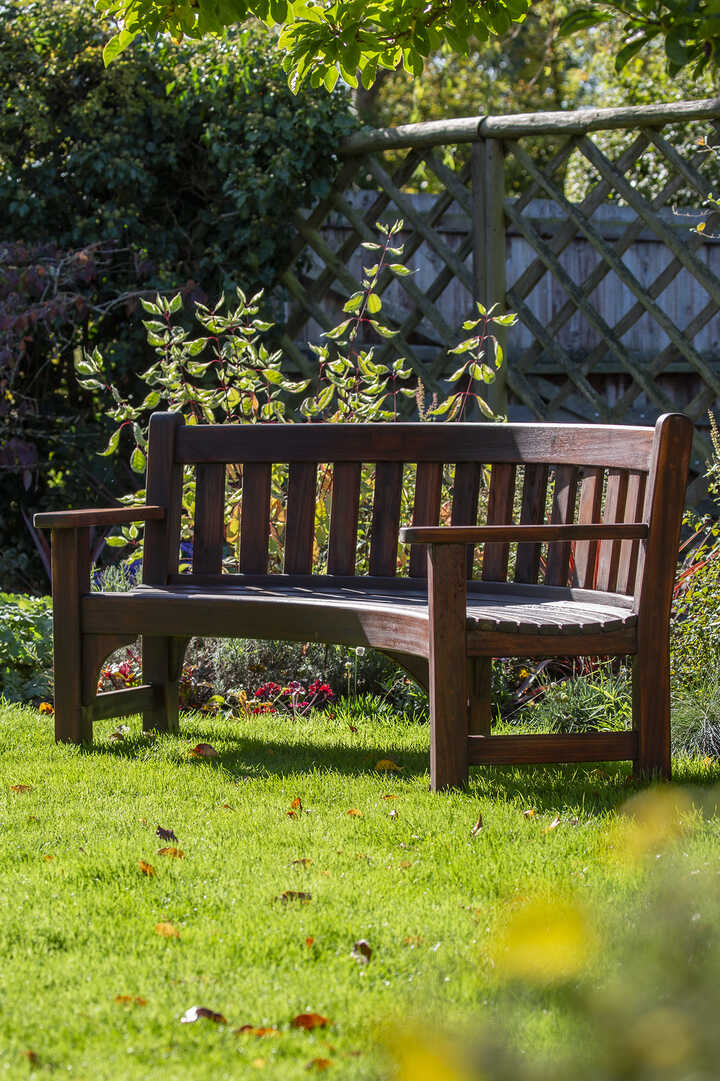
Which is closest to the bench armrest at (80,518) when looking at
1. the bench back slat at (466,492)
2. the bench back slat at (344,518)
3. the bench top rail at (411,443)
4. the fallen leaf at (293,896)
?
the bench top rail at (411,443)

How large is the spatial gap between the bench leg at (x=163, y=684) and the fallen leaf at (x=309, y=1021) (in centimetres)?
240

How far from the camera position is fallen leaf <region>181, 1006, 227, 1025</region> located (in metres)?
2.02

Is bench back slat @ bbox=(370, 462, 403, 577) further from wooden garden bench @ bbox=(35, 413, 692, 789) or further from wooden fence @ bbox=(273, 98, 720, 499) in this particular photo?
wooden fence @ bbox=(273, 98, 720, 499)

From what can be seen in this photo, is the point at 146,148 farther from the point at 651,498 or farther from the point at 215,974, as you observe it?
the point at 215,974

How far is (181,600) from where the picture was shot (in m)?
3.91

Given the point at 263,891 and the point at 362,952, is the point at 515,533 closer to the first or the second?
the point at 263,891

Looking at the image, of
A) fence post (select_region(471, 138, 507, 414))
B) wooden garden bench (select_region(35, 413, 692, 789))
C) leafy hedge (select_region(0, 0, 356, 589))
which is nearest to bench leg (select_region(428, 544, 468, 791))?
wooden garden bench (select_region(35, 413, 692, 789))

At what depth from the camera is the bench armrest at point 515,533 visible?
3314 mm

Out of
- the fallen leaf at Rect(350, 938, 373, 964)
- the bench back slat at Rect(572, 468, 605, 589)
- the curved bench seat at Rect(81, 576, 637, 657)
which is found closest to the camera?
the fallen leaf at Rect(350, 938, 373, 964)

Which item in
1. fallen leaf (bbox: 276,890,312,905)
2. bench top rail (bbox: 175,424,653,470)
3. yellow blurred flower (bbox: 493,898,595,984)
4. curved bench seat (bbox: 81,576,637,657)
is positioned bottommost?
fallen leaf (bbox: 276,890,312,905)

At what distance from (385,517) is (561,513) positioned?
63 cm

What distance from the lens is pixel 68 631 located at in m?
4.07

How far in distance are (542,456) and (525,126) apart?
10.2ft

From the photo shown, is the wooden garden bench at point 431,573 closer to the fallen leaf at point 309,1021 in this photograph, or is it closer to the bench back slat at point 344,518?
the bench back slat at point 344,518
